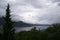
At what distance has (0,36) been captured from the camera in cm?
5569

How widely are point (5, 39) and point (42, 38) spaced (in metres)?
11.6

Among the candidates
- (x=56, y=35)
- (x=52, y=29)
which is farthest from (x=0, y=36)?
(x=52, y=29)

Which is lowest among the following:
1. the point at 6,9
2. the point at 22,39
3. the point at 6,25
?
the point at 22,39

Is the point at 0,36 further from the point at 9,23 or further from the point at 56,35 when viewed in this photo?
the point at 56,35

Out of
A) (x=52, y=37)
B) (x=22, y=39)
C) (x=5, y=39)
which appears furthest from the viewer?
(x=22, y=39)

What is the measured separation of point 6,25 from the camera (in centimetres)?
5506

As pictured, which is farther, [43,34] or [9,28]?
[43,34]

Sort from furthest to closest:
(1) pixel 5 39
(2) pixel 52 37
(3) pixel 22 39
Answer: (3) pixel 22 39, (2) pixel 52 37, (1) pixel 5 39

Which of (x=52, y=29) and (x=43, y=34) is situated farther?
(x=52, y=29)

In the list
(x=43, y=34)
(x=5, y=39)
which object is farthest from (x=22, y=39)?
(x=5, y=39)

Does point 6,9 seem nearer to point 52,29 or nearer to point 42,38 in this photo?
point 42,38

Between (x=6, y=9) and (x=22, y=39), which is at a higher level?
(x=6, y=9)

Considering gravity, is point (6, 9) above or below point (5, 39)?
above

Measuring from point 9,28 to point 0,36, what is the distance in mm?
3389
